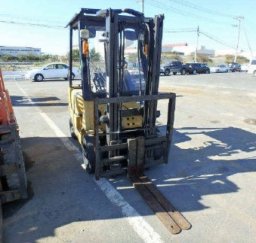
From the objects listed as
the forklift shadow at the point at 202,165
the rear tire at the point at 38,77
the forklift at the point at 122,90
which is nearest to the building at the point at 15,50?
the rear tire at the point at 38,77

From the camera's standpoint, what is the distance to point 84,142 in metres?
5.00

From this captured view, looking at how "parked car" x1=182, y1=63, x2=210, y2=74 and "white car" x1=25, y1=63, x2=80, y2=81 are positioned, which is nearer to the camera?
"white car" x1=25, y1=63, x2=80, y2=81

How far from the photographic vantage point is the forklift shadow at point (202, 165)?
14.4 feet

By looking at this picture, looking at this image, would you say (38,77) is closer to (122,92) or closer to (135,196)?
(122,92)

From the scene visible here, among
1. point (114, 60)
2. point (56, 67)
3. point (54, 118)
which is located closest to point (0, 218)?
point (114, 60)

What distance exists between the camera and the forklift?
4590mm

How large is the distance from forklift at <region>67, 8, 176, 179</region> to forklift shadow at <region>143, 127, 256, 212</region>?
453 millimetres

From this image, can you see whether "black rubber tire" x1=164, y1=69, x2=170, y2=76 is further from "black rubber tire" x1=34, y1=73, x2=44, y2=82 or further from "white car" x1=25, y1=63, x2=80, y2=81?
"black rubber tire" x1=34, y1=73, x2=44, y2=82

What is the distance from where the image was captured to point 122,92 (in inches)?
192

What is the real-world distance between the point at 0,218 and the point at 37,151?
103 inches

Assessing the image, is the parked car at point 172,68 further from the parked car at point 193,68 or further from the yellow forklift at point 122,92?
the yellow forklift at point 122,92

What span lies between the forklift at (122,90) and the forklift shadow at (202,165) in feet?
1.49

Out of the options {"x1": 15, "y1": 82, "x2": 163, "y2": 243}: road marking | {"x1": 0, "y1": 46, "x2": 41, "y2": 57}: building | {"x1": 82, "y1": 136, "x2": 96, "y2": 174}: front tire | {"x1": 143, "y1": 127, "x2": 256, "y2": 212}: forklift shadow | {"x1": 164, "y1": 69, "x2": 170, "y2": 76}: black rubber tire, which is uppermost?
{"x1": 0, "y1": 46, "x2": 41, "y2": 57}: building

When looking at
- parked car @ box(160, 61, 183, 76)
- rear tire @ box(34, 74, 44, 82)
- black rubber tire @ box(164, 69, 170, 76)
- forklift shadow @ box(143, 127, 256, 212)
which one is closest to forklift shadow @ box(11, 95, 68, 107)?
forklift shadow @ box(143, 127, 256, 212)
